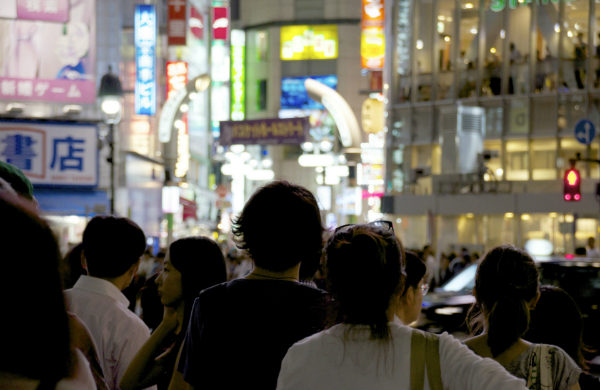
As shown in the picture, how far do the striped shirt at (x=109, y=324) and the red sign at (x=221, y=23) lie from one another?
57.2 meters

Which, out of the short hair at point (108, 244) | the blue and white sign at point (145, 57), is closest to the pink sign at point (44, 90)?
the blue and white sign at point (145, 57)

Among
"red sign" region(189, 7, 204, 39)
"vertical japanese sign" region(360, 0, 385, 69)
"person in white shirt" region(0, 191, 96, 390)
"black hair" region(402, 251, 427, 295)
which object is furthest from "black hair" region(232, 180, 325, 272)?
"red sign" region(189, 7, 204, 39)

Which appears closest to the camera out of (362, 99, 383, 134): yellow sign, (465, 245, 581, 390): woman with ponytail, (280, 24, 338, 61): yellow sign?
(465, 245, 581, 390): woman with ponytail

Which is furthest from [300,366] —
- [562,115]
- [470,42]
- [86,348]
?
[470,42]

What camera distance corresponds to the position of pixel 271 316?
2857 mm

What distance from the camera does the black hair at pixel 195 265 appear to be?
145 inches

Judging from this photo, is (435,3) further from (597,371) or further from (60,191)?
(597,371)

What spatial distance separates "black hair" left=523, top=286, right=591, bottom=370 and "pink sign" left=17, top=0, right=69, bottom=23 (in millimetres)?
23466

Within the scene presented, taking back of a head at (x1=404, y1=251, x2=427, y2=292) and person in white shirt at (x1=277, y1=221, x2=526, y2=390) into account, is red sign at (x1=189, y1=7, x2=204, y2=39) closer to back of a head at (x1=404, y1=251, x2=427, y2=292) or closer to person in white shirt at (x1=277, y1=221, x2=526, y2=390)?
back of a head at (x1=404, y1=251, x2=427, y2=292)

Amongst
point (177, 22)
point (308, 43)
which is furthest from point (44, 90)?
point (308, 43)

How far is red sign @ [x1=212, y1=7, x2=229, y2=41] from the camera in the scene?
2314 inches

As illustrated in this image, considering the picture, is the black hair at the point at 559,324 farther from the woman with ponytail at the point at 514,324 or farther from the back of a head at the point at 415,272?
the back of a head at the point at 415,272

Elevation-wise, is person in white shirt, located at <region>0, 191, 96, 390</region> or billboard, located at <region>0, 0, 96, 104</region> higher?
billboard, located at <region>0, 0, 96, 104</region>

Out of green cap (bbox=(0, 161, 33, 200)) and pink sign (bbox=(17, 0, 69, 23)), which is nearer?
green cap (bbox=(0, 161, 33, 200))
